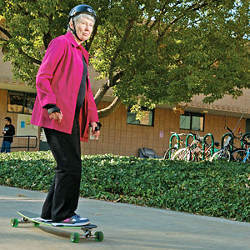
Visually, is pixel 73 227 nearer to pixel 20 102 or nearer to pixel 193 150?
pixel 193 150

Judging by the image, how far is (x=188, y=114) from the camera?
96.3 ft

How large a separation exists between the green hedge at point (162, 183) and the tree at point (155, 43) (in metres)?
3.32

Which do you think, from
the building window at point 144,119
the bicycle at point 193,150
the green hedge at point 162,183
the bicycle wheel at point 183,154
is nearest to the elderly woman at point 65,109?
the green hedge at point 162,183

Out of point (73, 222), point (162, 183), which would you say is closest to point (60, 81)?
point (73, 222)

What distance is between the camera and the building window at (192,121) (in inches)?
1147

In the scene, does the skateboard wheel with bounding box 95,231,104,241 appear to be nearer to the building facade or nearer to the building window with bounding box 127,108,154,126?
the building facade

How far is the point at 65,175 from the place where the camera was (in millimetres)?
4172

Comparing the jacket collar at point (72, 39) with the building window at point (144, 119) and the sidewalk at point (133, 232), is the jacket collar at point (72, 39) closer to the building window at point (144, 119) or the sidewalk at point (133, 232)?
the sidewalk at point (133, 232)

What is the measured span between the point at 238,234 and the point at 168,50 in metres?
9.02

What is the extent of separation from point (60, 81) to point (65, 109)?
0.25 meters

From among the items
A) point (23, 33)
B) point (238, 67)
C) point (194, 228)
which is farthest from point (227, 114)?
point (194, 228)

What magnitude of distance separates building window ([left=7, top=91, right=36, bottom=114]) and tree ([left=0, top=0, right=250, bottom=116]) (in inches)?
362

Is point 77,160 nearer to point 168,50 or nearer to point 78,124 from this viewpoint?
point 78,124

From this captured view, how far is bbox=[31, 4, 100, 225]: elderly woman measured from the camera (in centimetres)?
418
